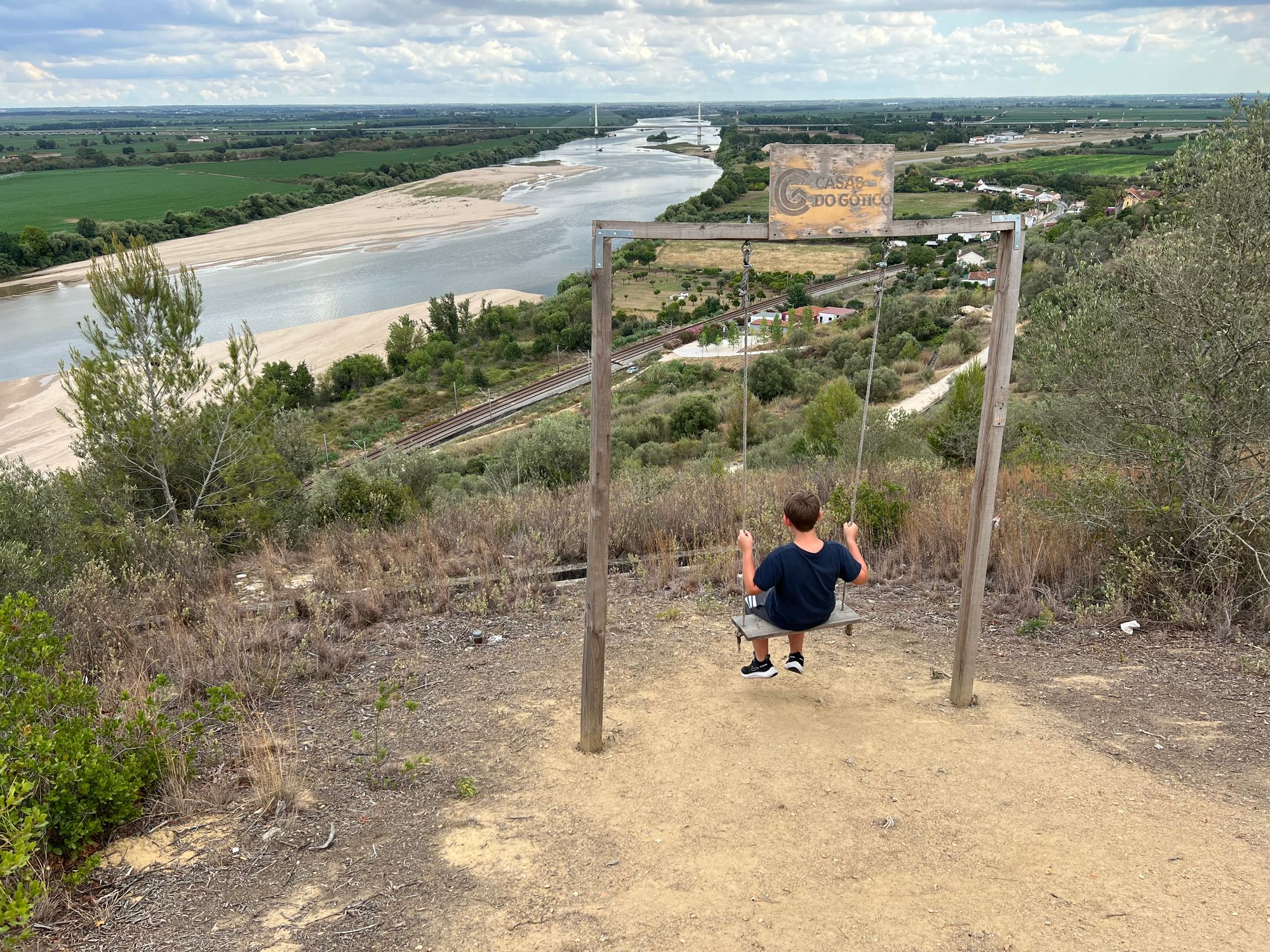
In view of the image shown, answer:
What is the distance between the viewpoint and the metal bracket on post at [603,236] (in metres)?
4.02

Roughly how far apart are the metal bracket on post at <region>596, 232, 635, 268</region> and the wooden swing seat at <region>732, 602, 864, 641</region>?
217cm

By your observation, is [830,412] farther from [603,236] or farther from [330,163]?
[330,163]

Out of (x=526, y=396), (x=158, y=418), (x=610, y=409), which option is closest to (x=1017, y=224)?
(x=610, y=409)

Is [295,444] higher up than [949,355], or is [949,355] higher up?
[295,444]

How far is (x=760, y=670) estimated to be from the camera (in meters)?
5.05

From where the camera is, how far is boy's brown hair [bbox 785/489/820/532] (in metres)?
4.52

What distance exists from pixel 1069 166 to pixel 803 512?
320ft

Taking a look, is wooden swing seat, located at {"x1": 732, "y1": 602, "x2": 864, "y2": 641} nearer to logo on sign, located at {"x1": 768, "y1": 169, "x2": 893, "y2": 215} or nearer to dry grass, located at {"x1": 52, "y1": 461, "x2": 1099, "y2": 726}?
dry grass, located at {"x1": 52, "y1": 461, "x2": 1099, "y2": 726}

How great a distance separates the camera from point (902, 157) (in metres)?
104

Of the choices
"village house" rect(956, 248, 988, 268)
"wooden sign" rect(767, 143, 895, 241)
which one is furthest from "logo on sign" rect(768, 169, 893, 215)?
"village house" rect(956, 248, 988, 268)

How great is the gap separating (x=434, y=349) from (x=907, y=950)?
130ft

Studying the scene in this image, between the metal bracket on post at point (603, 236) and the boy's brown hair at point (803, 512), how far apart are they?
1642 millimetres

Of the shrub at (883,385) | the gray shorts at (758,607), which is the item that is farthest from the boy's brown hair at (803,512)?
the shrub at (883,385)

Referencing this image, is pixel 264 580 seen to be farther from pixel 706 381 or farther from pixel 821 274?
pixel 821 274
